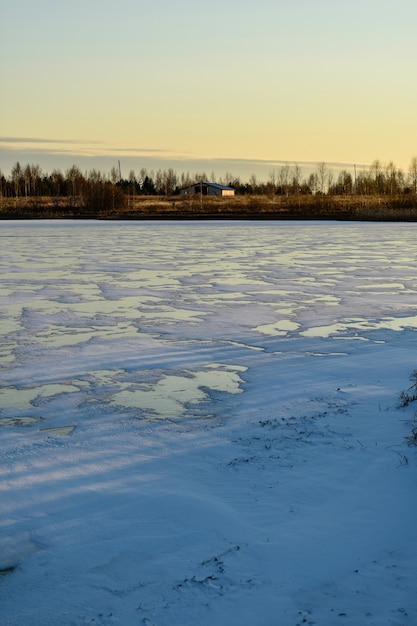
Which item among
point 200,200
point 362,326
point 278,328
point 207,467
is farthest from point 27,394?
point 200,200

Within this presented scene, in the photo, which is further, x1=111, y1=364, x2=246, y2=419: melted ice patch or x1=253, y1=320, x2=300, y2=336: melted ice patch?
x1=253, y1=320, x2=300, y2=336: melted ice patch

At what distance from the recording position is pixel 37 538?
11.8 ft

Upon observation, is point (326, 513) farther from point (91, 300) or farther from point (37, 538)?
point (91, 300)

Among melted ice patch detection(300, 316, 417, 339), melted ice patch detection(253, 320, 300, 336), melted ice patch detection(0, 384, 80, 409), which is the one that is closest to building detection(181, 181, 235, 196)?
melted ice patch detection(300, 316, 417, 339)

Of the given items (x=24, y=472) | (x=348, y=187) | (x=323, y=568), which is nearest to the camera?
(x=323, y=568)

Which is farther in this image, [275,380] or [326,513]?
[275,380]

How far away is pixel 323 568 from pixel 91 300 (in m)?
8.75

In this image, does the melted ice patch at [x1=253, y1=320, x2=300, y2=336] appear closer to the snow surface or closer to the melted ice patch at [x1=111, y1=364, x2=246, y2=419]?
the snow surface

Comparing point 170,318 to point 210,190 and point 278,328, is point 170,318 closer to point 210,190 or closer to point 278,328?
point 278,328

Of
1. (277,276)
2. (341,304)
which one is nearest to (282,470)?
(341,304)

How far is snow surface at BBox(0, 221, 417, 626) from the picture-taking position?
3.09m

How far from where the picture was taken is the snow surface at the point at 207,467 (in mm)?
3086

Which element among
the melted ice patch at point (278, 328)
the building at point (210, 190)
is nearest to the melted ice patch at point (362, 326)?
the melted ice patch at point (278, 328)

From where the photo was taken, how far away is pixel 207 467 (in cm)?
451
